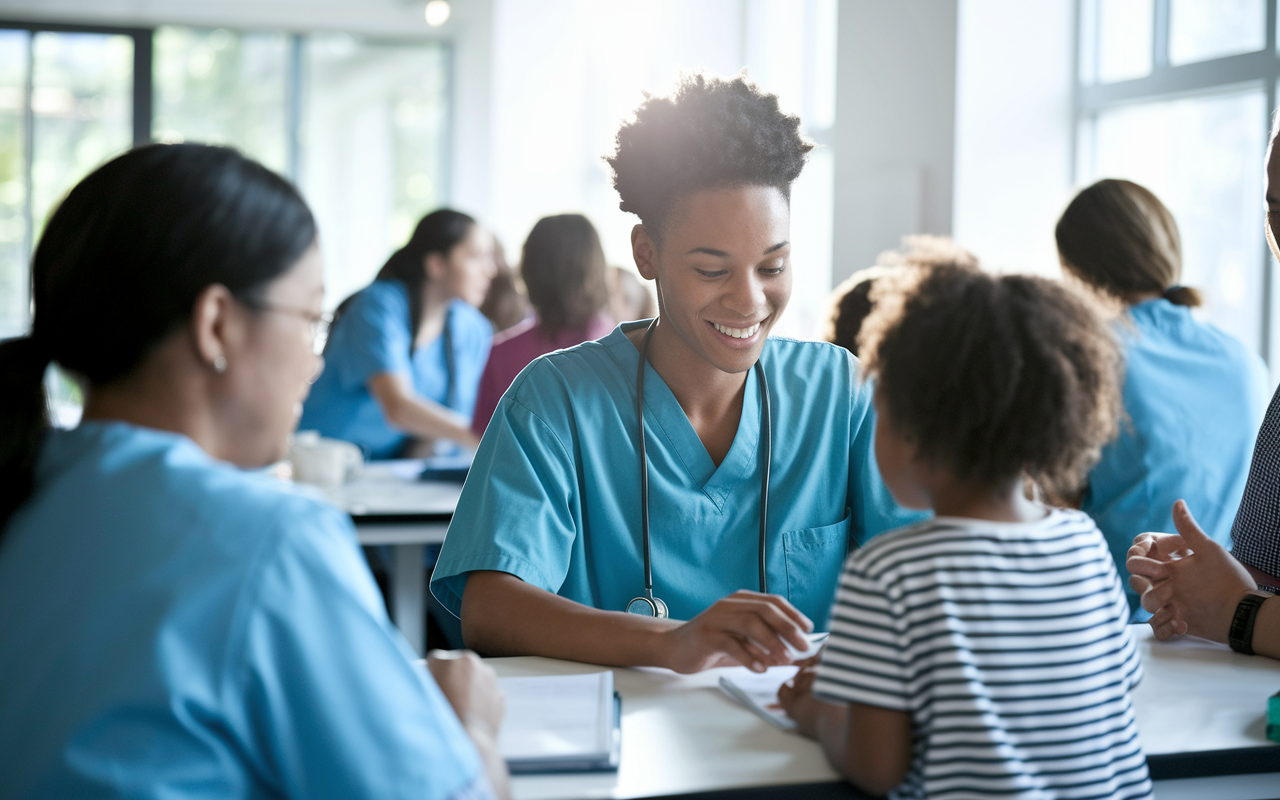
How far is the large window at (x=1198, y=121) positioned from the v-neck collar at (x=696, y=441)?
1724 millimetres

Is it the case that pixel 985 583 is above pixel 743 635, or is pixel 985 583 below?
above

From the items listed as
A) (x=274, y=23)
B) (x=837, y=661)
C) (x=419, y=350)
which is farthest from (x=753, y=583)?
(x=274, y=23)

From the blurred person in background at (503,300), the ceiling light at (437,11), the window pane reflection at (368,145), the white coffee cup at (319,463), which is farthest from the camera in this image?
the window pane reflection at (368,145)

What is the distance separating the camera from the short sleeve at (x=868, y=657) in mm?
871

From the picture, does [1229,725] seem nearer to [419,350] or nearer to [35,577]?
[35,577]

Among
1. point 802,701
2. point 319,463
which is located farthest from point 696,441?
point 319,463

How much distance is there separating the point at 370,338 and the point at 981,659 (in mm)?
2892

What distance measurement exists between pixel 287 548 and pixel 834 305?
1585 mm

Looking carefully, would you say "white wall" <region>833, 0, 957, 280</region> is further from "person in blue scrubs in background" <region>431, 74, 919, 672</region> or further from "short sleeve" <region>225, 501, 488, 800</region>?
"short sleeve" <region>225, 501, 488, 800</region>

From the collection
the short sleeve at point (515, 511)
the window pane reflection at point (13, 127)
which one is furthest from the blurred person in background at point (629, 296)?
the window pane reflection at point (13, 127)

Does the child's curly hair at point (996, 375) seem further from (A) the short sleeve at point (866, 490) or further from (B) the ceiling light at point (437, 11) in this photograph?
(B) the ceiling light at point (437, 11)

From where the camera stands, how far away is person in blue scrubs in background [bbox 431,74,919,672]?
1.36 metres

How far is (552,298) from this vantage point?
3270 mm

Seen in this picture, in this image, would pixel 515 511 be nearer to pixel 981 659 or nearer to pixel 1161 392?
pixel 981 659
